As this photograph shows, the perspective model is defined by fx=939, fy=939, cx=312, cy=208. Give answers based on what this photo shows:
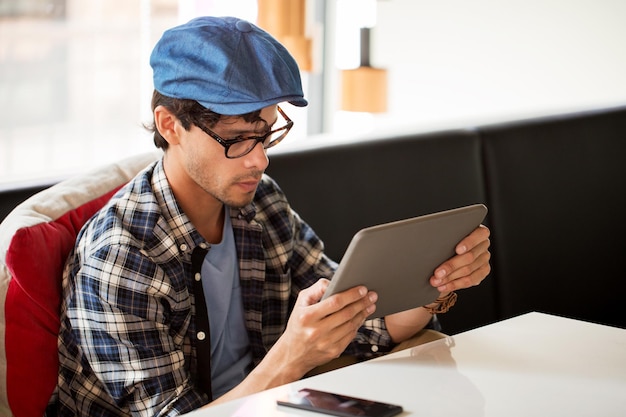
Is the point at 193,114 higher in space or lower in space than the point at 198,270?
higher

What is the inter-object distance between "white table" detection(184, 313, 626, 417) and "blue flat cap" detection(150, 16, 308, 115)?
48cm

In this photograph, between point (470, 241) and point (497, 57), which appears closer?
point (470, 241)

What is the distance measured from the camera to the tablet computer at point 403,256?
4.21ft

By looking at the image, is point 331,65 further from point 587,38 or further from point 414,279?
point 414,279

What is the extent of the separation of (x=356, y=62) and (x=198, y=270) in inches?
67.4

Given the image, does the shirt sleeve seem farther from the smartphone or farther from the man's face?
the smartphone

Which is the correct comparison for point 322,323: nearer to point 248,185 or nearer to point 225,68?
point 248,185

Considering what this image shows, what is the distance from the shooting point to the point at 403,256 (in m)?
1.37

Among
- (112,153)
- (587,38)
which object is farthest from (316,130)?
(587,38)

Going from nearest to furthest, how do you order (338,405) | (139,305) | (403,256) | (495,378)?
(338,405)
(495,378)
(403,256)
(139,305)

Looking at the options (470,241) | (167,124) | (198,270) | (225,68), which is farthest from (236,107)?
(470,241)

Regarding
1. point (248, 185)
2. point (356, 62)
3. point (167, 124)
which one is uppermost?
point (356, 62)

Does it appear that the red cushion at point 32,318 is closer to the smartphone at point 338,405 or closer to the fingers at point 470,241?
the smartphone at point 338,405

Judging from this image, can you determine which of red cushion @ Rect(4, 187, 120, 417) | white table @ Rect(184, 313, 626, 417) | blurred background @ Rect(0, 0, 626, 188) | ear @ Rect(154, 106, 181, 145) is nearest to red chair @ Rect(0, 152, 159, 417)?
red cushion @ Rect(4, 187, 120, 417)
